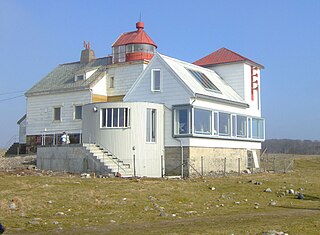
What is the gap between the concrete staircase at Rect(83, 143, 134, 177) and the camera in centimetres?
2958

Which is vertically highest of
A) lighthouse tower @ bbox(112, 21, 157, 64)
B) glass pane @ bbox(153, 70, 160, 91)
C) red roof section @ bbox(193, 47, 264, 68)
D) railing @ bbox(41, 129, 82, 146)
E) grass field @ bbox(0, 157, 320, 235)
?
lighthouse tower @ bbox(112, 21, 157, 64)

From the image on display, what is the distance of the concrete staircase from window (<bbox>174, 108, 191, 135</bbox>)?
4.16 metres

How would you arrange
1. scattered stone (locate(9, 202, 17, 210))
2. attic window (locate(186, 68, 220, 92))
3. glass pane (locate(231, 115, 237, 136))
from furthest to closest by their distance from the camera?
glass pane (locate(231, 115, 237, 136))
attic window (locate(186, 68, 220, 92))
scattered stone (locate(9, 202, 17, 210))

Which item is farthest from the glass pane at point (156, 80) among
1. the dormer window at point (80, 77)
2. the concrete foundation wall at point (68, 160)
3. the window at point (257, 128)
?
the dormer window at point (80, 77)

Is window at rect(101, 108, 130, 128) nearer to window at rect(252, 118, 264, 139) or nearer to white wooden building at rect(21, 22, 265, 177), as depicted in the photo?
white wooden building at rect(21, 22, 265, 177)

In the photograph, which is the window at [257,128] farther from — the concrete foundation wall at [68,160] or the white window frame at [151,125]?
the concrete foundation wall at [68,160]

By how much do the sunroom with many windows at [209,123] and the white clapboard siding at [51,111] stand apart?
13328mm

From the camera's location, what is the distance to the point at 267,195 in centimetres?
2297

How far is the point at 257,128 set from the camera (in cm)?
4088

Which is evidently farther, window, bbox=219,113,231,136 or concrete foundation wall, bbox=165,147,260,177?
window, bbox=219,113,231,136

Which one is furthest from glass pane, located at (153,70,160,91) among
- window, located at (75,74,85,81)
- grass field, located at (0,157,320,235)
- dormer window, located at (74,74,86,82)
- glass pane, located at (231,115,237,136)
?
window, located at (75,74,85,81)

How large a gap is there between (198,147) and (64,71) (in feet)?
74.3

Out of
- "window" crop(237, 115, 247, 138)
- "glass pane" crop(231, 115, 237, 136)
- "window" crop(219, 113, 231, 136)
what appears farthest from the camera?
"window" crop(237, 115, 247, 138)

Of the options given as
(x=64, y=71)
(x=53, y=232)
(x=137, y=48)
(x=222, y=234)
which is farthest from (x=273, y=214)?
(x=64, y=71)
